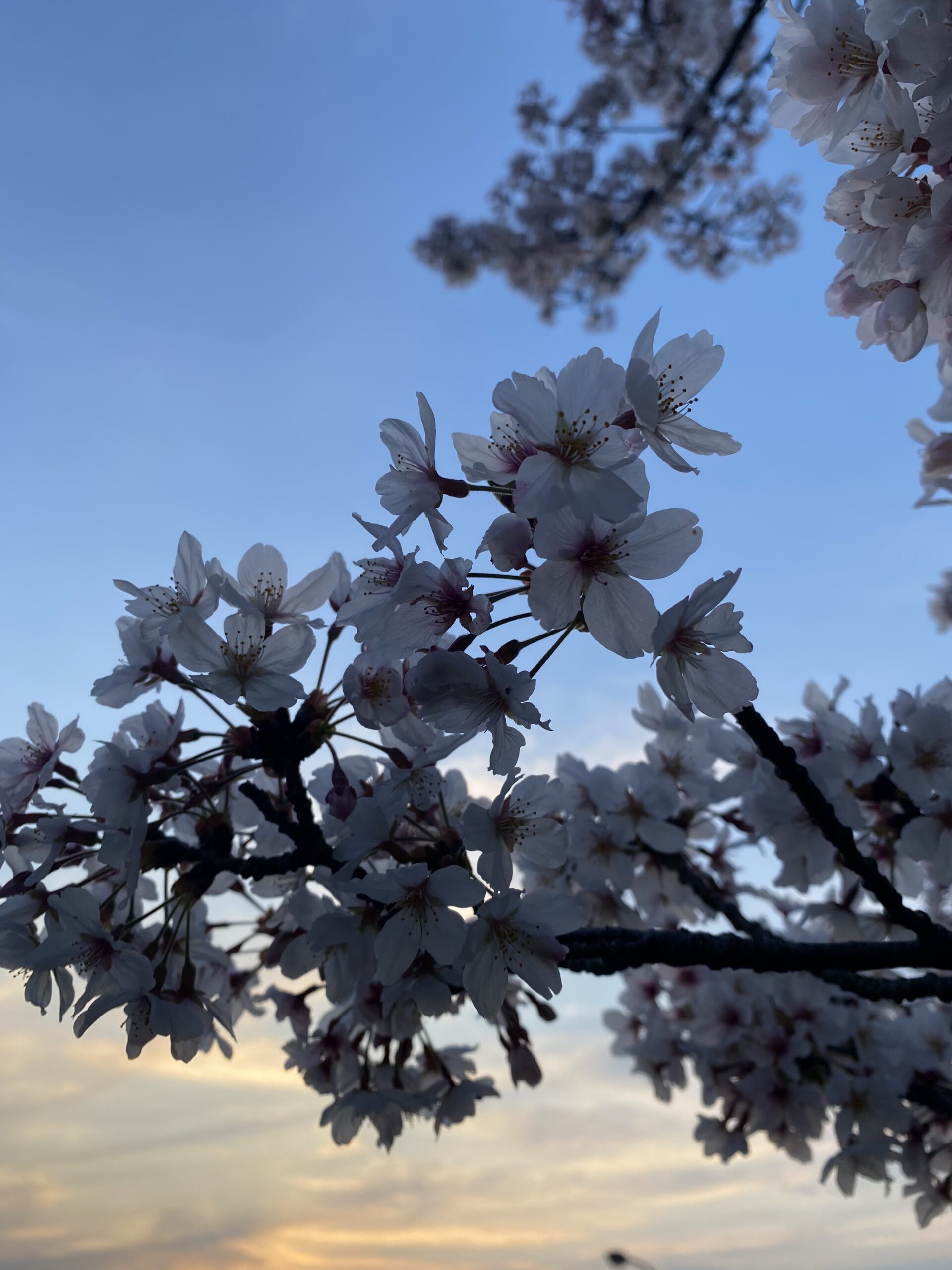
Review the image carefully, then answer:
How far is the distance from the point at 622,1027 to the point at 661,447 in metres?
4.60

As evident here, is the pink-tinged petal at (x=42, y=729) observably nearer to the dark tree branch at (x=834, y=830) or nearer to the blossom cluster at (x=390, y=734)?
the blossom cluster at (x=390, y=734)

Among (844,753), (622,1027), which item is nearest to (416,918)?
(844,753)

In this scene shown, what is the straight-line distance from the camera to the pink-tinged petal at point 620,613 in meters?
1.71

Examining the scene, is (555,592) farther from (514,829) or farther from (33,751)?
Result: (33,751)

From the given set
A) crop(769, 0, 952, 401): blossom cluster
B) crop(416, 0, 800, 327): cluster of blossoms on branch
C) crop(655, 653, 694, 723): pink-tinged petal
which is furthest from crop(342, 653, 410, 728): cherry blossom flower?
crop(416, 0, 800, 327): cluster of blossoms on branch

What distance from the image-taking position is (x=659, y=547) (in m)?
1.72

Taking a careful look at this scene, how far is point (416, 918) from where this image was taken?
2070mm

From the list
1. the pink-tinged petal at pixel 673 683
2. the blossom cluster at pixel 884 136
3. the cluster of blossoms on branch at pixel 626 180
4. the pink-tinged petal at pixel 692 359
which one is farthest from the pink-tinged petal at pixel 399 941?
the cluster of blossoms on branch at pixel 626 180

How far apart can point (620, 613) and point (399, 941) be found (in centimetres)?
91

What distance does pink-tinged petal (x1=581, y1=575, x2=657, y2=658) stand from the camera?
5.62ft

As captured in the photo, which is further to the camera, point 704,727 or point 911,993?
point 704,727

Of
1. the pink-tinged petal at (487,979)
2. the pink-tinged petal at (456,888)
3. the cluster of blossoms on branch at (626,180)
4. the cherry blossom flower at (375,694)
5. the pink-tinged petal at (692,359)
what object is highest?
the cluster of blossoms on branch at (626,180)

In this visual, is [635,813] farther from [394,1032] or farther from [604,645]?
[604,645]

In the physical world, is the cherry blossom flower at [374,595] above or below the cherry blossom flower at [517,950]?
above
